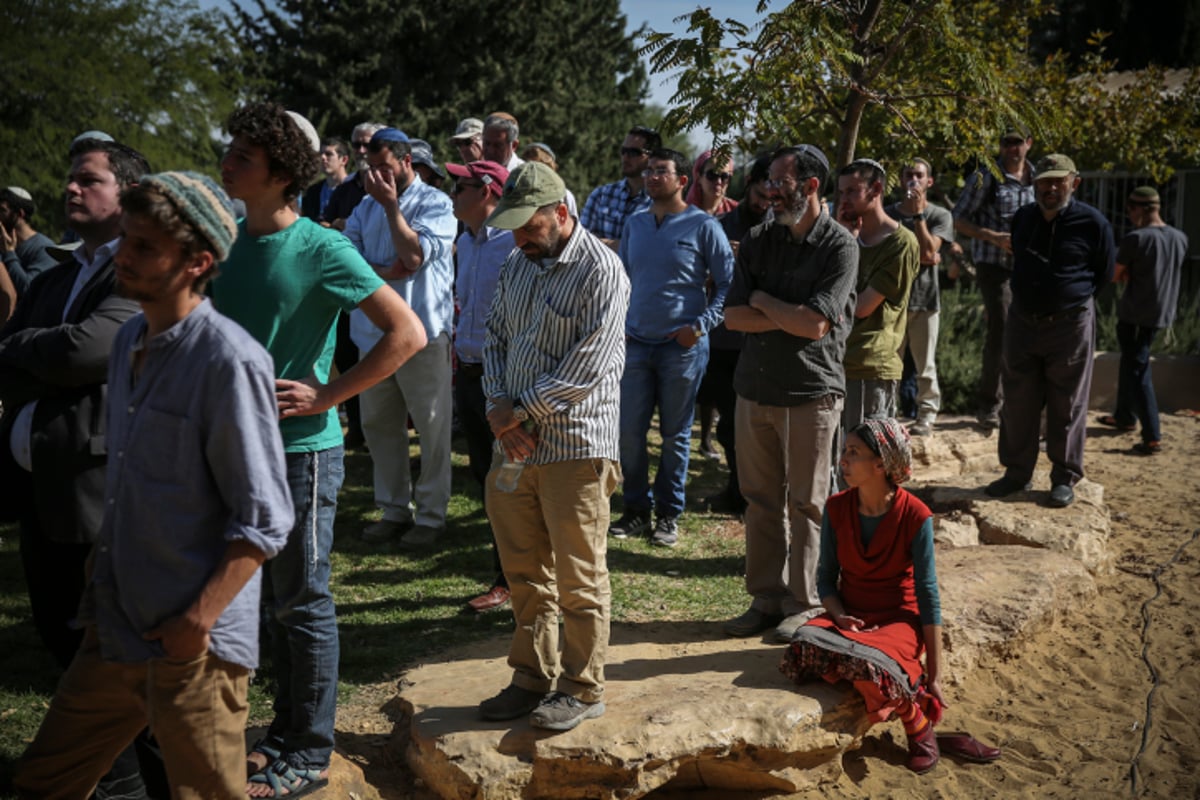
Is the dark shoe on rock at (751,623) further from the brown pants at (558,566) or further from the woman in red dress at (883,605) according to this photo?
the brown pants at (558,566)

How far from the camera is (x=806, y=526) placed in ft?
16.3

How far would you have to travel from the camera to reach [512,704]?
4008 mm

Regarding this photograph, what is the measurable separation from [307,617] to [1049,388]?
5.54 metres

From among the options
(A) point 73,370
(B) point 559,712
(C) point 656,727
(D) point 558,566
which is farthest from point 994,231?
(A) point 73,370

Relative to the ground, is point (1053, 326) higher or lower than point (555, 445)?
higher

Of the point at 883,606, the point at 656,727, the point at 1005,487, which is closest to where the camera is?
the point at 656,727

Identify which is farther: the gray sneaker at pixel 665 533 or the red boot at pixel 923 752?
the gray sneaker at pixel 665 533

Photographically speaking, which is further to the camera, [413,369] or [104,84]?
[104,84]

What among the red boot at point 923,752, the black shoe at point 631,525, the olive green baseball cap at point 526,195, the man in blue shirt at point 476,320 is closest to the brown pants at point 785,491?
the red boot at point 923,752

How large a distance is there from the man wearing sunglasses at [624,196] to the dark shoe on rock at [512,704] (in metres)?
4.33

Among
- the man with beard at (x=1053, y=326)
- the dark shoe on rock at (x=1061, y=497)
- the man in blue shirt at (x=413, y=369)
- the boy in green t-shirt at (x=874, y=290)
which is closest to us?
the boy in green t-shirt at (x=874, y=290)

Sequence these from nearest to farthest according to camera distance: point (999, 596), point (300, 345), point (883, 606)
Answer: point (300, 345) < point (883, 606) < point (999, 596)

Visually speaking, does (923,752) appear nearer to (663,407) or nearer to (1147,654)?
(1147,654)

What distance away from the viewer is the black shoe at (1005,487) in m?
7.35
